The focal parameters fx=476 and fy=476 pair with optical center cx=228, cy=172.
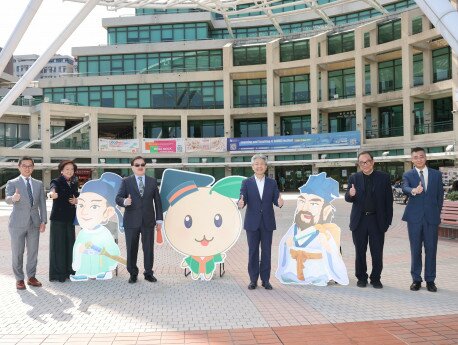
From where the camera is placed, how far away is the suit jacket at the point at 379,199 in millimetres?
6824

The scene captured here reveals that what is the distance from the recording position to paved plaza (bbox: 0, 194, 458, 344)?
471 centimetres

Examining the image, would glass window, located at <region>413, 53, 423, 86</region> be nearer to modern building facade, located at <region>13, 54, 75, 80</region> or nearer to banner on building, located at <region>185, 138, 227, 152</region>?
banner on building, located at <region>185, 138, 227, 152</region>

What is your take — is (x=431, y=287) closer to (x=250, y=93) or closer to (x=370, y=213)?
(x=370, y=213)

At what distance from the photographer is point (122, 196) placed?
743 cm

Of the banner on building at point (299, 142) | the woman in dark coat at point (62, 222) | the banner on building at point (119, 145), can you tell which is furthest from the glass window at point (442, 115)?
the woman in dark coat at point (62, 222)

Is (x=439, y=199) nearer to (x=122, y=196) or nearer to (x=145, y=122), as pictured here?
(x=122, y=196)

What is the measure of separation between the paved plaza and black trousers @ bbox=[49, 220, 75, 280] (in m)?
0.25

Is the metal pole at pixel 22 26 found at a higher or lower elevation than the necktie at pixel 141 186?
higher

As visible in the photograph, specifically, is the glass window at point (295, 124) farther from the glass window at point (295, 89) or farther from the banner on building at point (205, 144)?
the banner on building at point (205, 144)

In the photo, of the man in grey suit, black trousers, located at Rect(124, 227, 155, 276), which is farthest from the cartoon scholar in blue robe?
the man in grey suit

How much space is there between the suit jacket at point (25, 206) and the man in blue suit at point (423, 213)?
214 inches

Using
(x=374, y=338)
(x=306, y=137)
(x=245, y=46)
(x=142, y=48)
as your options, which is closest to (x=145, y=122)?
(x=142, y=48)

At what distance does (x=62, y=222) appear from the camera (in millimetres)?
7562

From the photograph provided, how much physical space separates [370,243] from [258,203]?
1.72 m
